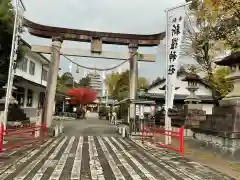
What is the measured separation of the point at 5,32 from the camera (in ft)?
64.2

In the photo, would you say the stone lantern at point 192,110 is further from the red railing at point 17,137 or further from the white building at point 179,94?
the red railing at point 17,137

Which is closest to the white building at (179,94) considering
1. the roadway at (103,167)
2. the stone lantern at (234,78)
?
the stone lantern at (234,78)

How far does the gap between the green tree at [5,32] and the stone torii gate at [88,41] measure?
1.33 m

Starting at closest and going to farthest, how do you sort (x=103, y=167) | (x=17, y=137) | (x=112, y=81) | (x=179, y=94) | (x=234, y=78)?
(x=103, y=167) < (x=234, y=78) < (x=17, y=137) < (x=179, y=94) < (x=112, y=81)

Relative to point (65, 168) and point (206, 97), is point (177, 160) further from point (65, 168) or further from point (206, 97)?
point (206, 97)

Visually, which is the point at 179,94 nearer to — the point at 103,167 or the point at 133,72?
the point at 133,72

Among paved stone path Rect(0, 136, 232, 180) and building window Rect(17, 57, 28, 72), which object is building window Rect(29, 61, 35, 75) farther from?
paved stone path Rect(0, 136, 232, 180)

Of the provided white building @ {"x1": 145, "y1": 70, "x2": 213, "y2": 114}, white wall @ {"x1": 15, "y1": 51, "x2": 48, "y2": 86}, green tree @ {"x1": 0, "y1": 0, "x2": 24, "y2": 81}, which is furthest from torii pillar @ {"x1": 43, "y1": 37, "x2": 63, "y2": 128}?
white building @ {"x1": 145, "y1": 70, "x2": 213, "y2": 114}

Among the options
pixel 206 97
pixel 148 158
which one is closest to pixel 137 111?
pixel 148 158

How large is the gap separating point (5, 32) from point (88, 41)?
6.21 meters

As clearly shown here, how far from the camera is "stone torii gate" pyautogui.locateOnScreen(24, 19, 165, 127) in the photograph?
21531mm

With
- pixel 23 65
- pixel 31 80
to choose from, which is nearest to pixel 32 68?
pixel 31 80

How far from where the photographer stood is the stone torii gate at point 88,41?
21531mm

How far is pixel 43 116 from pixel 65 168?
1272cm
